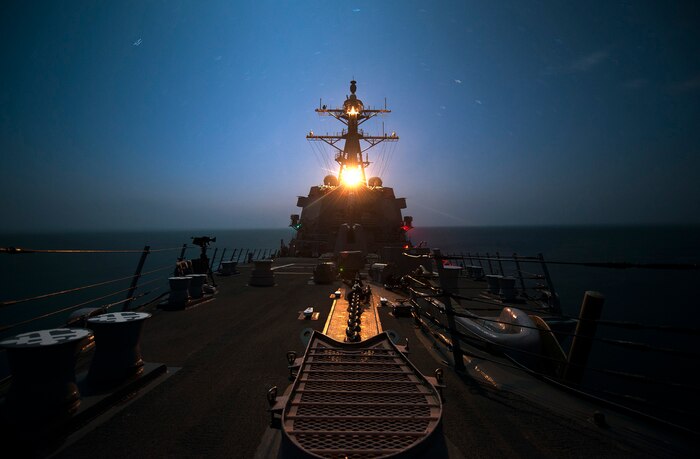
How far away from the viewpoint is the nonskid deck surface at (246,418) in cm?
276

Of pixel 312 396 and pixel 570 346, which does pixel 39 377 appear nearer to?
pixel 312 396

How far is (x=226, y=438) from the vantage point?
2.92m

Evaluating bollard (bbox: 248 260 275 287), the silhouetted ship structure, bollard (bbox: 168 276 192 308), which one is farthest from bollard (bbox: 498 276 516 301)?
bollard (bbox: 168 276 192 308)

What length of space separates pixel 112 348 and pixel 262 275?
8.92 m

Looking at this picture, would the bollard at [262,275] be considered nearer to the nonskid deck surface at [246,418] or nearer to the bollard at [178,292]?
the bollard at [178,292]

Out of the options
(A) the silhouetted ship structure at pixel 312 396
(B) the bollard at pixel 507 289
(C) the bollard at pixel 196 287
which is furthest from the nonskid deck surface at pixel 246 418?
(B) the bollard at pixel 507 289

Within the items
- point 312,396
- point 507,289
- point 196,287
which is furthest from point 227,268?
point 312,396

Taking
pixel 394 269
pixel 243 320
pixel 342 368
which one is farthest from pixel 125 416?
pixel 394 269

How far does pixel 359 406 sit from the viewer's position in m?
2.57

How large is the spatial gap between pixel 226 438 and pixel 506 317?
Answer: 18.7 ft

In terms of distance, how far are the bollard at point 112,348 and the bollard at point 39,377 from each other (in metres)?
0.63

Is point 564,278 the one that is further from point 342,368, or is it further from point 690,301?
point 342,368

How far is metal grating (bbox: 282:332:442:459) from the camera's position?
2059mm

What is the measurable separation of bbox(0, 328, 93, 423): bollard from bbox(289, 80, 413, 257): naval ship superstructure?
1753 cm
